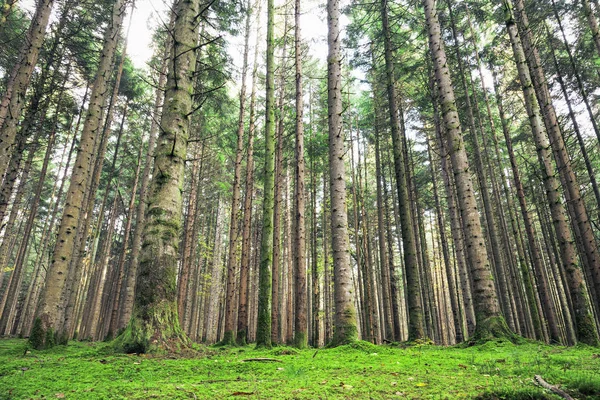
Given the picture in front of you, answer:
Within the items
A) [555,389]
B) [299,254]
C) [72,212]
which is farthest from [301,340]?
[555,389]

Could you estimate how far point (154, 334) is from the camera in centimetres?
395

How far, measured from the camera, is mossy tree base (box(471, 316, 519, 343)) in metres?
5.88

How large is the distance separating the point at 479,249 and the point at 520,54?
5936mm

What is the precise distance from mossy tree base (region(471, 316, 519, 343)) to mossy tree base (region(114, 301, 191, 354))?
5.55 m

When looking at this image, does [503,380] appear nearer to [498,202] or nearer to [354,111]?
[498,202]

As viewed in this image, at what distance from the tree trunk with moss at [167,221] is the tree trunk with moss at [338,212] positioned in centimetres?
304

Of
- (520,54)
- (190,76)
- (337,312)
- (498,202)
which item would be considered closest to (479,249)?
(337,312)

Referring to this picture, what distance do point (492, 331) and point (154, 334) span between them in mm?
6143

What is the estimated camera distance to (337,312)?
6.09 metres

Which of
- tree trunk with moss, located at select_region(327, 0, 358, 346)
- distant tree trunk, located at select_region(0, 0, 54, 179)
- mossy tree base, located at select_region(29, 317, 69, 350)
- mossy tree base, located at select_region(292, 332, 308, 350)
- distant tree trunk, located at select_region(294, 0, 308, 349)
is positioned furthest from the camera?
distant tree trunk, located at select_region(294, 0, 308, 349)

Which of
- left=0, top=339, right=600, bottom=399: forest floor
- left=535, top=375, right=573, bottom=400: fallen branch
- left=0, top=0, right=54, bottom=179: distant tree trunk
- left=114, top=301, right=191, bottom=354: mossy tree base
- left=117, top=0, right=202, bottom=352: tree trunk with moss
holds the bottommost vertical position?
left=0, top=339, right=600, bottom=399: forest floor

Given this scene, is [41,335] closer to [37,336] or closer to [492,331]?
[37,336]

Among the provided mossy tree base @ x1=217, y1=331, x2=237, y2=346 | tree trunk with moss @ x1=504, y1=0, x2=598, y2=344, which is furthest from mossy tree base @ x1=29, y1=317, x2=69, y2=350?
tree trunk with moss @ x1=504, y1=0, x2=598, y2=344

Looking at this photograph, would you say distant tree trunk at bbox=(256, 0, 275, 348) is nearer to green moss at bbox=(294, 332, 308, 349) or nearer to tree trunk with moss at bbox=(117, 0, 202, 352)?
green moss at bbox=(294, 332, 308, 349)
